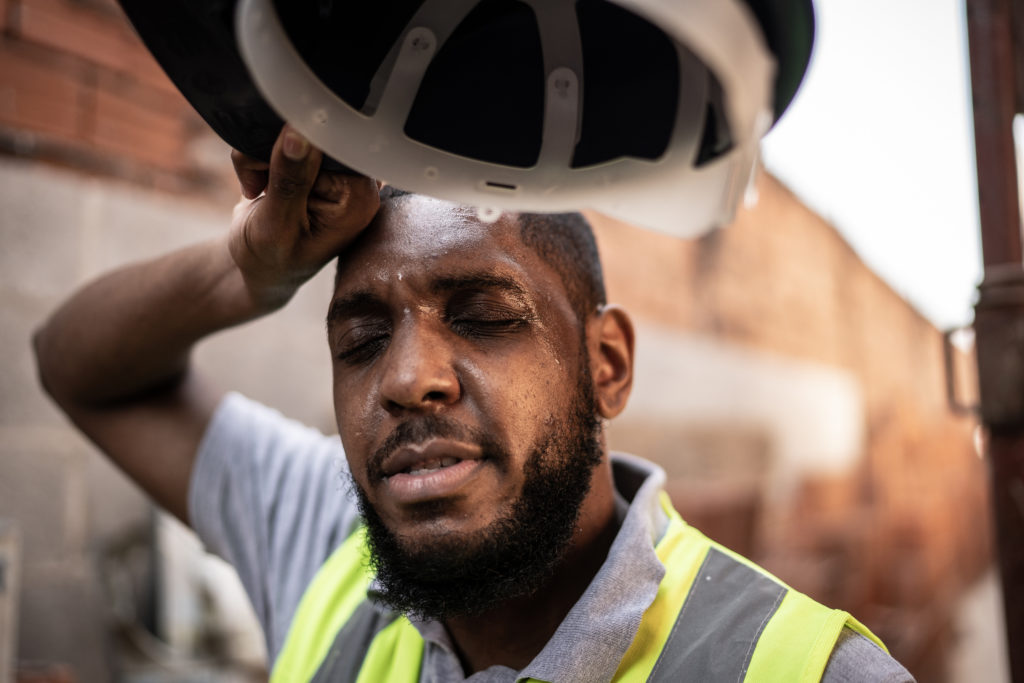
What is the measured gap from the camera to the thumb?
108 centimetres

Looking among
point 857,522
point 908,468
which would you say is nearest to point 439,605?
point 857,522

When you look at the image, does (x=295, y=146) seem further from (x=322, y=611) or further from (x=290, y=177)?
(x=322, y=611)

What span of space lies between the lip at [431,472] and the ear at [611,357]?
0.37 metres

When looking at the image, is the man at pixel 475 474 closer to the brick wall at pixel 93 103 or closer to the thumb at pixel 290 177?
the thumb at pixel 290 177

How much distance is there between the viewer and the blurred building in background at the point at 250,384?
2.55 metres

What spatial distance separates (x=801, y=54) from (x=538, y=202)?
1.37 ft

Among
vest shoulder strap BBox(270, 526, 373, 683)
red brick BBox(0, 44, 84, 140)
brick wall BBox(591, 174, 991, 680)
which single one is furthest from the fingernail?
brick wall BBox(591, 174, 991, 680)

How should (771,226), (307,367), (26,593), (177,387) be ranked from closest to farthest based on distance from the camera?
1. (177,387)
2. (26,593)
3. (307,367)
4. (771,226)

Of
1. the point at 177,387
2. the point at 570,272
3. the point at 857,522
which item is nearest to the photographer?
the point at 570,272

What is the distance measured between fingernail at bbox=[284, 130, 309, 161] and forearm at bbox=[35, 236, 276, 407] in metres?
0.55

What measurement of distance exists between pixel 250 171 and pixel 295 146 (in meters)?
0.18

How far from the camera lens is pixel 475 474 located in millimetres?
1238

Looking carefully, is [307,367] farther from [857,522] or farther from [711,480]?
[857,522]

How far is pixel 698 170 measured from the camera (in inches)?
45.4
